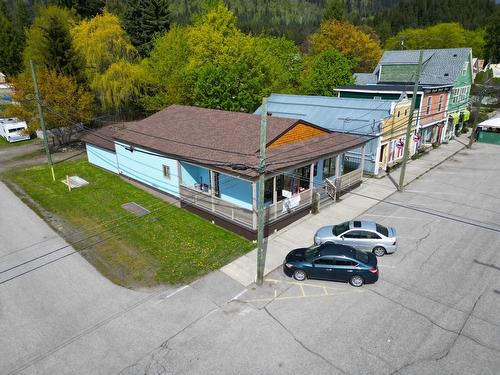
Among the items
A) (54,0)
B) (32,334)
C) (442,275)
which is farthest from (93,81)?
(442,275)

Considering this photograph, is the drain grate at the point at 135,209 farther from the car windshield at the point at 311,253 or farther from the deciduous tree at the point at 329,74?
the deciduous tree at the point at 329,74

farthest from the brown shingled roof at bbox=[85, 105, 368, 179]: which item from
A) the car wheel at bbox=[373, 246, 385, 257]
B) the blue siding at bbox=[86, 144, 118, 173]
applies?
the car wheel at bbox=[373, 246, 385, 257]

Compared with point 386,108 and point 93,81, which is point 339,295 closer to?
point 386,108

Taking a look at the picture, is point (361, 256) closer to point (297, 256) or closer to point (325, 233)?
point (297, 256)

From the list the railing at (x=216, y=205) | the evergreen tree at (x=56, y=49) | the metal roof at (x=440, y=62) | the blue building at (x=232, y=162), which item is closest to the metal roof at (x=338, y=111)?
the blue building at (x=232, y=162)

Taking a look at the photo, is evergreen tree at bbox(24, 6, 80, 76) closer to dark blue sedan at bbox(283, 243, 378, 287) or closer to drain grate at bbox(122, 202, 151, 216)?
drain grate at bbox(122, 202, 151, 216)

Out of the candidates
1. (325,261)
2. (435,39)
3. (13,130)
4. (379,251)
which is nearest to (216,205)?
(325,261)
